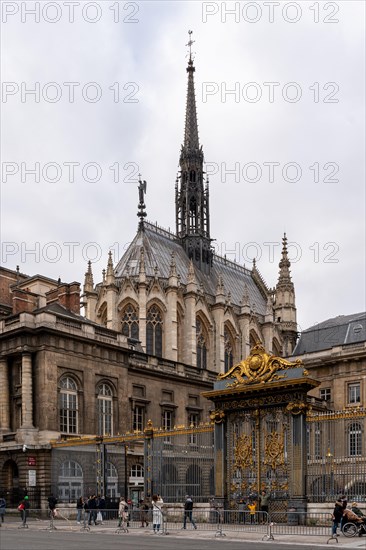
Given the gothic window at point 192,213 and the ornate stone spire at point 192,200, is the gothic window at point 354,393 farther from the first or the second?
the gothic window at point 192,213

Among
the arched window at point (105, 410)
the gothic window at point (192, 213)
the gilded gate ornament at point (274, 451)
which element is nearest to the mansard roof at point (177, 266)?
the gothic window at point (192, 213)

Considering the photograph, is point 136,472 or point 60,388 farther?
point 136,472

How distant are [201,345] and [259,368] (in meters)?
46.4

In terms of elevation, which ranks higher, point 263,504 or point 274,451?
point 274,451

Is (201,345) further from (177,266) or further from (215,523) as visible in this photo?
(215,523)

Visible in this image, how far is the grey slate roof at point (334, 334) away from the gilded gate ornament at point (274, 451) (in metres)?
28.4

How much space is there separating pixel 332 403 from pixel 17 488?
2176cm

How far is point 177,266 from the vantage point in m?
78.3

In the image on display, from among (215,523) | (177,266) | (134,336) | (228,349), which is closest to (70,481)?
(215,523)

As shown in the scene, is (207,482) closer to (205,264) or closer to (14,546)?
(14,546)

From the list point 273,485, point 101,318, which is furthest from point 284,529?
point 101,318

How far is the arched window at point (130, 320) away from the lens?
6850cm

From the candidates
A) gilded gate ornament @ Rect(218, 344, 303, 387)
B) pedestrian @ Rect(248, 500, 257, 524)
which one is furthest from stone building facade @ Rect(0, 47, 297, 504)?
pedestrian @ Rect(248, 500, 257, 524)

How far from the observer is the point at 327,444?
94.2ft
